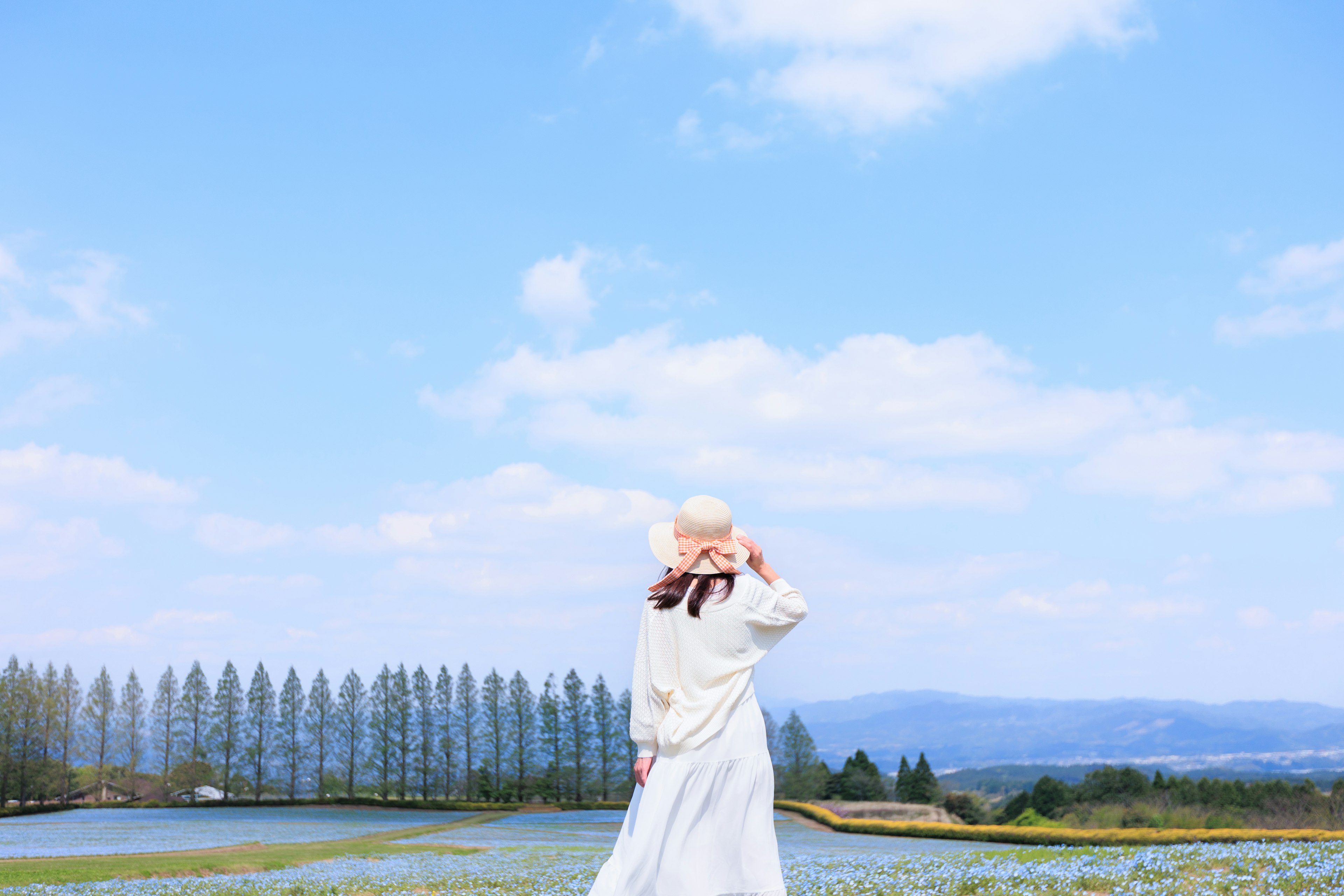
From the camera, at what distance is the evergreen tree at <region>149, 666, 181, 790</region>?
168ft

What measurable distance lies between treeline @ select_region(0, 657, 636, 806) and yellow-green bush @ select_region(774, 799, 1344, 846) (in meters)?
23.5

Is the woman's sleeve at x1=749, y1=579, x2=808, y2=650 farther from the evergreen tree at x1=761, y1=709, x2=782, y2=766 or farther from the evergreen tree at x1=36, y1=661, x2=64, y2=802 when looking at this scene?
the evergreen tree at x1=36, y1=661, x2=64, y2=802

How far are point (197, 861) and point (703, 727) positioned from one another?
16.2 metres

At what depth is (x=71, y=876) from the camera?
1356cm

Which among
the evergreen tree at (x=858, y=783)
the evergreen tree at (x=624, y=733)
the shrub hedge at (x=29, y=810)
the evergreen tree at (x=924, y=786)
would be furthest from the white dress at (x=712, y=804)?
the evergreen tree at (x=624, y=733)

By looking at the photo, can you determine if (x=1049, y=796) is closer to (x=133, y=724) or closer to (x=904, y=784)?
(x=904, y=784)

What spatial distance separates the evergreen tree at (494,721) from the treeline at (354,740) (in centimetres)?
6

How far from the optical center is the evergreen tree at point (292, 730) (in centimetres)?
5147

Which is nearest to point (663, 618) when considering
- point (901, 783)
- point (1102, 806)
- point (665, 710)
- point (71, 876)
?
point (665, 710)

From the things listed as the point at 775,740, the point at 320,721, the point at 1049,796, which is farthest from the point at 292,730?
the point at 1049,796

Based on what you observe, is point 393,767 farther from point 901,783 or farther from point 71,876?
point 71,876

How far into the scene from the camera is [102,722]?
5084 cm

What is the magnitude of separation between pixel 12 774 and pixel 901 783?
130 ft

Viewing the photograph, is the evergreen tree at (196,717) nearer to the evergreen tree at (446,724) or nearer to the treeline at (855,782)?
the evergreen tree at (446,724)
